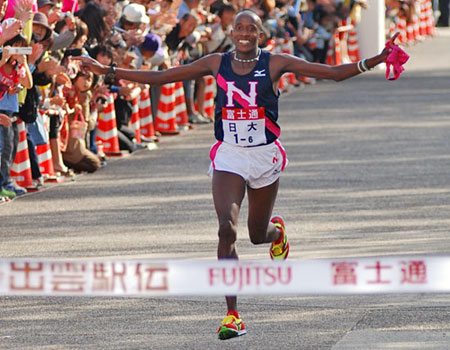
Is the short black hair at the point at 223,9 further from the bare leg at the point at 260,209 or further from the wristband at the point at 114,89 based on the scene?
the bare leg at the point at 260,209

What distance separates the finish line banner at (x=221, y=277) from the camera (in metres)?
6.69

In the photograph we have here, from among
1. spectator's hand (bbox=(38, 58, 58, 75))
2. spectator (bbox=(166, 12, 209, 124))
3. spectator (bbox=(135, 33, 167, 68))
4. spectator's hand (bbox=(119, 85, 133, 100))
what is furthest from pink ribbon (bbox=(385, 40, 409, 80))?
spectator (bbox=(166, 12, 209, 124))

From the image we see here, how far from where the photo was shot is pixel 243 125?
9148 millimetres

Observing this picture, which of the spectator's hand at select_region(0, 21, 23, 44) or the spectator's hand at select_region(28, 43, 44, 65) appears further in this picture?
the spectator's hand at select_region(28, 43, 44, 65)

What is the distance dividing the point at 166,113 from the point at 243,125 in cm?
1176

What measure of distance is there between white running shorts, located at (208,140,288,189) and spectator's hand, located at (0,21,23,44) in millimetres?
4100

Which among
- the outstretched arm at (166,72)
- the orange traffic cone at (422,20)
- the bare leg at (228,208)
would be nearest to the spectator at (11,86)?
the outstretched arm at (166,72)

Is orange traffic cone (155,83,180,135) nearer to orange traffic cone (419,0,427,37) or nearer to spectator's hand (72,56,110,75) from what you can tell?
spectator's hand (72,56,110,75)

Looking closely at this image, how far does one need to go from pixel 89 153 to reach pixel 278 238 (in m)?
6.60

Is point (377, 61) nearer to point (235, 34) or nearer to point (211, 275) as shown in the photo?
point (235, 34)

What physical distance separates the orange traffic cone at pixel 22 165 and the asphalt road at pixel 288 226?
270mm

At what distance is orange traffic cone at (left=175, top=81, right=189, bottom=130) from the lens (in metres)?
21.5

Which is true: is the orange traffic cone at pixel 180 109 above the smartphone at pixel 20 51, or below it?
below

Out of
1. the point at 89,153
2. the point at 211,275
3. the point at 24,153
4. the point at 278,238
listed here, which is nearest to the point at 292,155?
the point at 89,153
